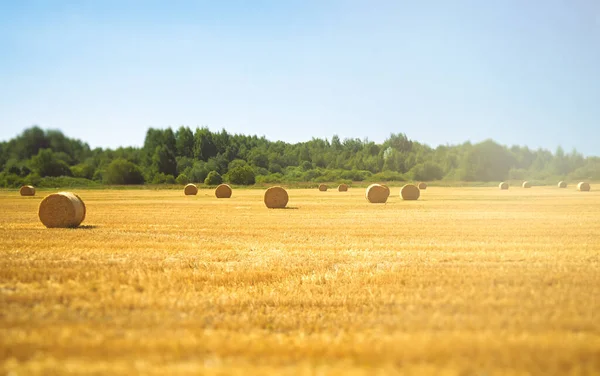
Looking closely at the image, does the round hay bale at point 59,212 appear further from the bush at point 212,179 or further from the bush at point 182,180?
the bush at point 182,180

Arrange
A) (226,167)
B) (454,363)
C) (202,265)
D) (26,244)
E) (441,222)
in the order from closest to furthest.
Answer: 1. (454,363)
2. (202,265)
3. (26,244)
4. (441,222)
5. (226,167)

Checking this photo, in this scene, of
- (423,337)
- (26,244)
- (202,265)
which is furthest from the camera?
(26,244)

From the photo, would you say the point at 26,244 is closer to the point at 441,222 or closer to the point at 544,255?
the point at 544,255

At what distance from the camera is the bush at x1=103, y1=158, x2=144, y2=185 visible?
76.2 metres

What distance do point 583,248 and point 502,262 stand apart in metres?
3.22

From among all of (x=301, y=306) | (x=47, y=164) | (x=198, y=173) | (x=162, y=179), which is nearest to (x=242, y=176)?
(x=198, y=173)

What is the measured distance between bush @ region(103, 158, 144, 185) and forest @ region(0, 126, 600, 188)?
140 mm

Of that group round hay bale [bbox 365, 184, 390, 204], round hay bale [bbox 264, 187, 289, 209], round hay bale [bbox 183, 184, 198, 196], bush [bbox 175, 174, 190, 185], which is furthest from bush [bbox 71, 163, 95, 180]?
round hay bale [bbox 365, 184, 390, 204]

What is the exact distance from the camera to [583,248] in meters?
12.2

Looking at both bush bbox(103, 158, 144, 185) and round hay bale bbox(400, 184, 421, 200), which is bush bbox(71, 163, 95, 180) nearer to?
bush bbox(103, 158, 144, 185)

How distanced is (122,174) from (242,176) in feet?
58.6

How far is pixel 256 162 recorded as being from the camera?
3364 inches

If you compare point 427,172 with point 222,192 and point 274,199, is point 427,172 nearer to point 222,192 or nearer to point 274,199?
point 222,192

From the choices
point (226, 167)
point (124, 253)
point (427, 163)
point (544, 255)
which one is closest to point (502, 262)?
point (544, 255)
